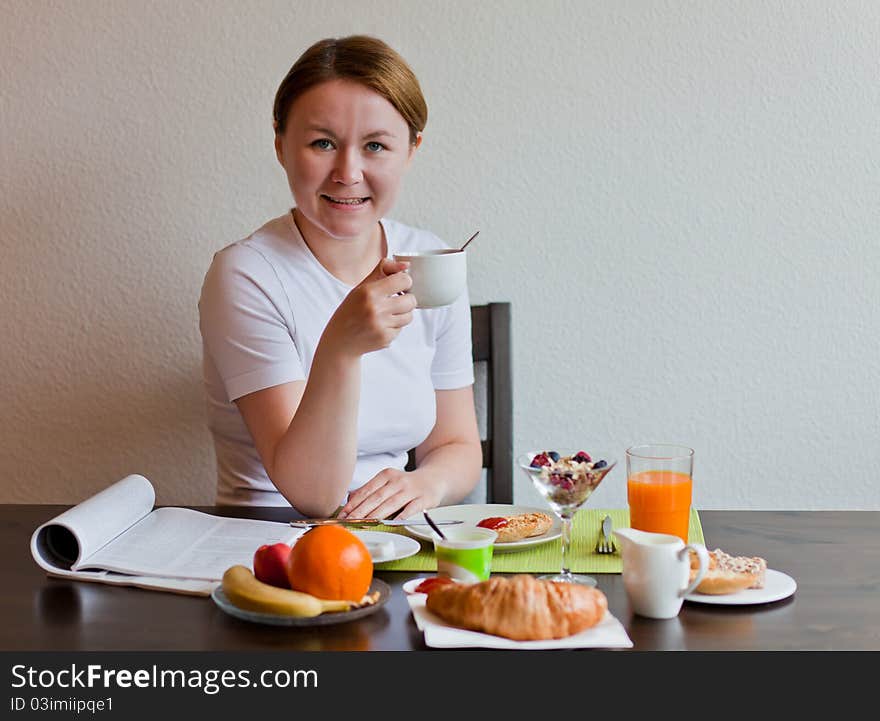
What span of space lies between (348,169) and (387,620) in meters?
0.74

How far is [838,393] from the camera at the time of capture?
2051 mm

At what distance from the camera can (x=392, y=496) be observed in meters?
1.45

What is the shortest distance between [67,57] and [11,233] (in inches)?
13.8

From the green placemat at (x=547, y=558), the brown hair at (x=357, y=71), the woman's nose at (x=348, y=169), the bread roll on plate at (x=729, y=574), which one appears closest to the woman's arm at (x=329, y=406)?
the green placemat at (x=547, y=558)

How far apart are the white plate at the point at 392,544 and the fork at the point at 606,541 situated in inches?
8.5

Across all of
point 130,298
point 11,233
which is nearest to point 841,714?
point 130,298

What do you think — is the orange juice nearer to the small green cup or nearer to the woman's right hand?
the small green cup

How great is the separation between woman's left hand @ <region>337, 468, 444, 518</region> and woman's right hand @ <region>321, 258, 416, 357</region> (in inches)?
8.5

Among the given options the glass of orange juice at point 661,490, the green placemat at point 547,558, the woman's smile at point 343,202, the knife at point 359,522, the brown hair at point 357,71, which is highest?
the brown hair at point 357,71

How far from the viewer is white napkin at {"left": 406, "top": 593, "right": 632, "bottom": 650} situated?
944mm

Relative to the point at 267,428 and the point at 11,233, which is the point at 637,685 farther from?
the point at 11,233

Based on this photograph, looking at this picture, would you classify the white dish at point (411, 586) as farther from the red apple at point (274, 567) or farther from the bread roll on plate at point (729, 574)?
the bread roll on plate at point (729, 574)

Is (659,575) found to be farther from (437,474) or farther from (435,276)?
(437,474)

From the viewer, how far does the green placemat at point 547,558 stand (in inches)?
46.8
